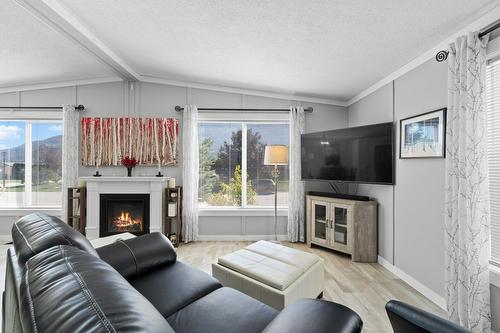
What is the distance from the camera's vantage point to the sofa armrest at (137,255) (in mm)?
1579

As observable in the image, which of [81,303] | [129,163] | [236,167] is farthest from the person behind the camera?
[236,167]

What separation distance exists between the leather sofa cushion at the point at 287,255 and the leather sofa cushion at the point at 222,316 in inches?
28.9

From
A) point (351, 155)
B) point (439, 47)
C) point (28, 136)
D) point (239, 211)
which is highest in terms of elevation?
point (439, 47)

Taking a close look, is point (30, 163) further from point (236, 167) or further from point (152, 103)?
point (236, 167)

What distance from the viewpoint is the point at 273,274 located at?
180cm

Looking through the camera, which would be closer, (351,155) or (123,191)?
(351,155)

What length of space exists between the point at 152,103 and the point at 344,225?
3.67m

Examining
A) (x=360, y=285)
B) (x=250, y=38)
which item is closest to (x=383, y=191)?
(x=360, y=285)

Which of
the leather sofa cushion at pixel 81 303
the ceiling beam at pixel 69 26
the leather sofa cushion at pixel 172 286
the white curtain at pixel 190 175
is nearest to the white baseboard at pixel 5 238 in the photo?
the white curtain at pixel 190 175

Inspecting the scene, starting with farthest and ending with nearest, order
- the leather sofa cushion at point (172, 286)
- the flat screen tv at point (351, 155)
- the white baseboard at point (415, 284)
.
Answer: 1. the flat screen tv at point (351, 155)
2. the white baseboard at point (415, 284)
3. the leather sofa cushion at point (172, 286)

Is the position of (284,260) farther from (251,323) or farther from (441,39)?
(441,39)

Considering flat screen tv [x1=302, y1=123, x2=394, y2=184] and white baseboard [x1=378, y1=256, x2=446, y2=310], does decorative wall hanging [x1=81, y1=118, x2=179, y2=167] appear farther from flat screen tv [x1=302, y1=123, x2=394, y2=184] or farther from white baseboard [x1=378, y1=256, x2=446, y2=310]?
white baseboard [x1=378, y1=256, x2=446, y2=310]

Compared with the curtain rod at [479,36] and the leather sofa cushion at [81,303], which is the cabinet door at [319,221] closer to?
the curtain rod at [479,36]

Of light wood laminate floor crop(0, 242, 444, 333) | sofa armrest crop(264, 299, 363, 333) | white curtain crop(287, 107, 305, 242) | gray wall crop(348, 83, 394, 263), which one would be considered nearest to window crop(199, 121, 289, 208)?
white curtain crop(287, 107, 305, 242)
